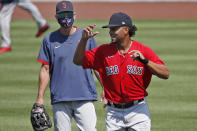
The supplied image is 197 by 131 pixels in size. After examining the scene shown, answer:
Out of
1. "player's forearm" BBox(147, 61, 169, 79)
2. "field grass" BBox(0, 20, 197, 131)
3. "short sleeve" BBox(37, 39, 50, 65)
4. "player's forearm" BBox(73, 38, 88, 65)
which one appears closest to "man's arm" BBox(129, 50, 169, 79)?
"player's forearm" BBox(147, 61, 169, 79)

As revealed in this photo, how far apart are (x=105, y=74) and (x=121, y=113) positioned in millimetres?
493

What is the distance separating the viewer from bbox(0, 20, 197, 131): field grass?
31.6 feet

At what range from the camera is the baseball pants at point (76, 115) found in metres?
7.01

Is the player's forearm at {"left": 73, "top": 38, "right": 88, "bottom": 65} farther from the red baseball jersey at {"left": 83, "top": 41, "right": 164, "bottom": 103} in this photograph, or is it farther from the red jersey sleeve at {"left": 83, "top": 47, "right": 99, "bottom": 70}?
the red baseball jersey at {"left": 83, "top": 41, "right": 164, "bottom": 103}

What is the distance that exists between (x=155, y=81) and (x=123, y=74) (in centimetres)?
632

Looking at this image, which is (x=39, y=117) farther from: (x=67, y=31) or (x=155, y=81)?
(x=155, y=81)

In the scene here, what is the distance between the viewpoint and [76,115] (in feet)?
Answer: 23.1

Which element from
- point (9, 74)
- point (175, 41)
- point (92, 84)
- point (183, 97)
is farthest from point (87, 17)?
point (92, 84)

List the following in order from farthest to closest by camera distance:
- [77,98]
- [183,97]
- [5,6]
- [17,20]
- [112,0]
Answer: [112,0] < [17,20] < [5,6] < [183,97] < [77,98]

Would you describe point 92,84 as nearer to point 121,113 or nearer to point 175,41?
point 121,113

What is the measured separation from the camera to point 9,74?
43.0 feet

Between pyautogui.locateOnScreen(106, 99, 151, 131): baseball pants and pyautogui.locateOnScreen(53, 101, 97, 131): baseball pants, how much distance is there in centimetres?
66

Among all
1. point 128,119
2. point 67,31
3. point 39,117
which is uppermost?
point 67,31

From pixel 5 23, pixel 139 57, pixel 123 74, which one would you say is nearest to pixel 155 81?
pixel 5 23
